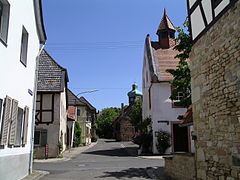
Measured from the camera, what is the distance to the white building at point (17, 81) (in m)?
8.19

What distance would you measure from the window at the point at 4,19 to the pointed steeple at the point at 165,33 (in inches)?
807

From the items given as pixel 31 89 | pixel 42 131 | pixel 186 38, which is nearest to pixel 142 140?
pixel 42 131

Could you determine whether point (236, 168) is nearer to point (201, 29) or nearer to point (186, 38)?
point (201, 29)

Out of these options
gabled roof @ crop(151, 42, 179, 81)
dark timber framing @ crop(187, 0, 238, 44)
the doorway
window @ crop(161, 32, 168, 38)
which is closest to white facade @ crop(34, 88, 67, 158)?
gabled roof @ crop(151, 42, 179, 81)

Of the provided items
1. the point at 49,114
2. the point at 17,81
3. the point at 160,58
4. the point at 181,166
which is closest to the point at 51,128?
the point at 49,114

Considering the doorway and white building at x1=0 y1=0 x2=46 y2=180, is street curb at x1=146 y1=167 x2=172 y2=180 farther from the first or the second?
the doorway

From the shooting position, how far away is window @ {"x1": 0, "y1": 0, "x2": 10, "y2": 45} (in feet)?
26.8

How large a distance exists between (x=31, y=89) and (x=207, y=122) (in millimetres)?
7626

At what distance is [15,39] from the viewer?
359 inches

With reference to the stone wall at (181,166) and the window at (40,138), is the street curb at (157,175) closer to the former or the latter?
the stone wall at (181,166)

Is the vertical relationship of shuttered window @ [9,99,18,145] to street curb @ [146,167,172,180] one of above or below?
above

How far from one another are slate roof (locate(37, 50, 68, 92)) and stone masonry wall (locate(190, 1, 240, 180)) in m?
14.8

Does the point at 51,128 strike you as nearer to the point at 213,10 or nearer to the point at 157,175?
the point at 157,175

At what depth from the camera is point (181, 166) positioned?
32.4 feet
